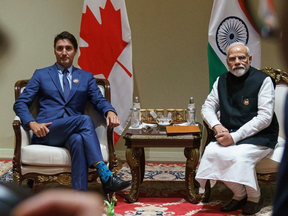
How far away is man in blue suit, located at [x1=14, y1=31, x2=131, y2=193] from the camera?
333 cm

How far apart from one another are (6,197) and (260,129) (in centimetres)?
308

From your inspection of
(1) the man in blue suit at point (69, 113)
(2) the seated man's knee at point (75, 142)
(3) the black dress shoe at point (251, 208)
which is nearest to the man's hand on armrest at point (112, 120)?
(1) the man in blue suit at point (69, 113)

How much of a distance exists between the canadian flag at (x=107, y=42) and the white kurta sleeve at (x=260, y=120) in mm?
1560

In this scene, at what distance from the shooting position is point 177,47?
497cm

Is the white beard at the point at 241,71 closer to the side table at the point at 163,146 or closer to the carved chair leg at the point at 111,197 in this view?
the side table at the point at 163,146

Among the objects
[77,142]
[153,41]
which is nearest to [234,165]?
[77,142]

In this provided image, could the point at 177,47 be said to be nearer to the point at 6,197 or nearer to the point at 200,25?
the point at 200,25

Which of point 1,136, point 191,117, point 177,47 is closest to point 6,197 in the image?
point 191,117

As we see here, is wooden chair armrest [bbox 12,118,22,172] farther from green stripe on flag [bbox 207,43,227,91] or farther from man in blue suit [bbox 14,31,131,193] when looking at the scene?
green stripe on flag [bbox 207,43,227,91]

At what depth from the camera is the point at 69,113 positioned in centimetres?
370

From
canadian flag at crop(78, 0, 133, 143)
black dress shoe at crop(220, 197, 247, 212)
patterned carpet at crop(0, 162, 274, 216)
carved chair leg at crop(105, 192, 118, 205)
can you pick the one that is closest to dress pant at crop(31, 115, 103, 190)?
carved chair leg at crop(105, 192, 118, 205)

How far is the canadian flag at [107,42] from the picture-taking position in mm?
4492

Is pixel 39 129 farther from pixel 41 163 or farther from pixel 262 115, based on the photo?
pixel 262 115

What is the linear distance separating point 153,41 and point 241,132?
2.04 meters
